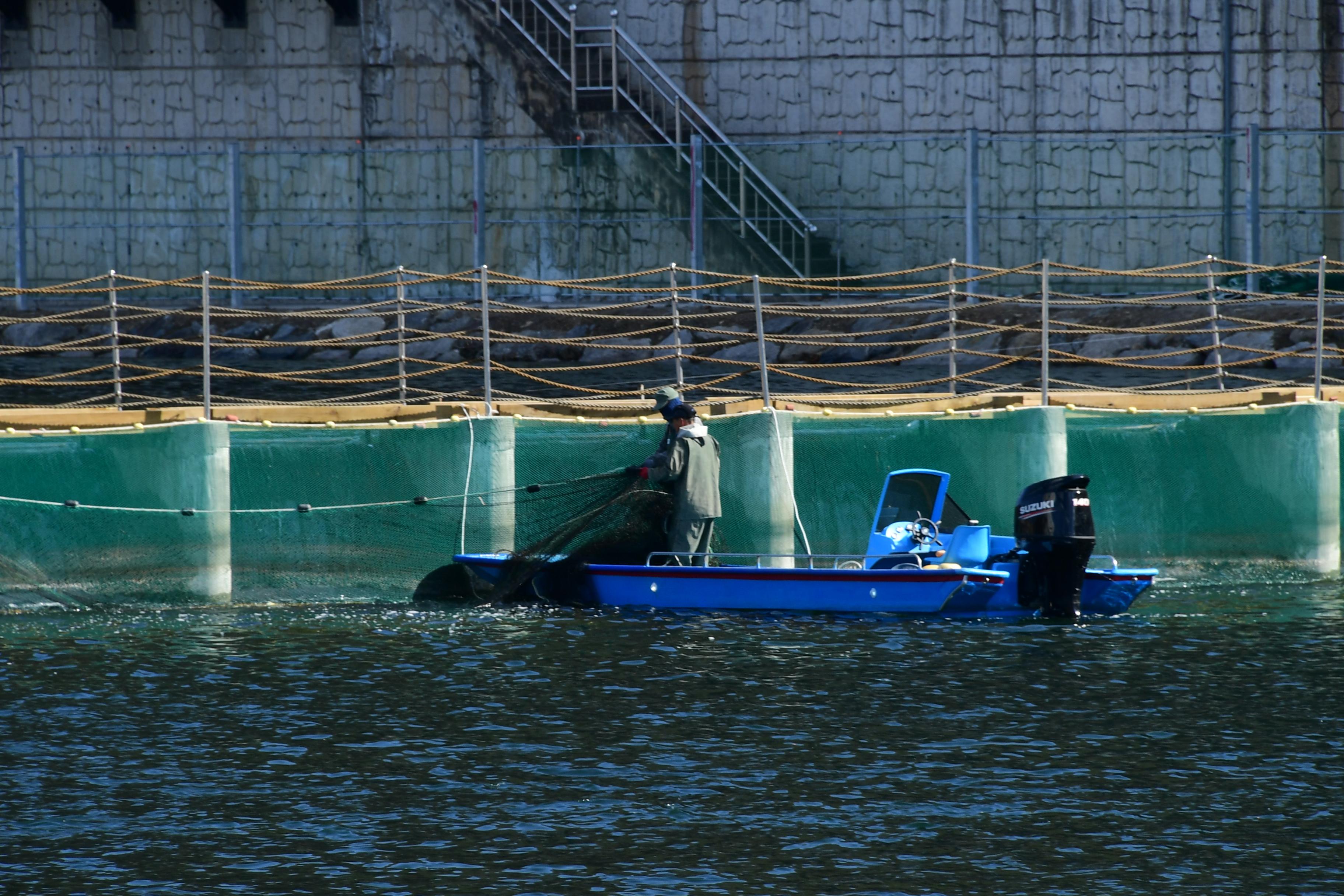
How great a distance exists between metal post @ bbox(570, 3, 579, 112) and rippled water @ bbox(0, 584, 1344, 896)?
1676 cm

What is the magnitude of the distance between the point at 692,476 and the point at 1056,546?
3.01 m

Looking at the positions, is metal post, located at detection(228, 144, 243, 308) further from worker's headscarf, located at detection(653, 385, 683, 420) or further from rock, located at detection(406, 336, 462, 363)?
worker's headscarf, located at detection(653, 385, 683, 420)

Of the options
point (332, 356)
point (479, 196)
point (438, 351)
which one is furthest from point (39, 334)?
point (479, 196)

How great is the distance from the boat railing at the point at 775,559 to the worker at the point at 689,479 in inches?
1.6

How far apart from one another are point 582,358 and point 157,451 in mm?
16861

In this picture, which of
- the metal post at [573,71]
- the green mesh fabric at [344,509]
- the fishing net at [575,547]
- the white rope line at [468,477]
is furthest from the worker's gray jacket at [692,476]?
the metal post at [573,71]

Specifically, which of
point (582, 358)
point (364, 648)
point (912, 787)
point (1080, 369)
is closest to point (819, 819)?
point (912, 787)

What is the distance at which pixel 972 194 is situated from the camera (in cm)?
2861

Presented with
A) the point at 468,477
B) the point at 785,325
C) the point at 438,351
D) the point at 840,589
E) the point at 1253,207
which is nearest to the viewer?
the point at 840,589

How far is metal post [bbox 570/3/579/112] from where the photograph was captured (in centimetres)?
3059

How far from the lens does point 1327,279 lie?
2898 centimetres

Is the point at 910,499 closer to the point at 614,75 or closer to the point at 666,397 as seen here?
the point at 666,397

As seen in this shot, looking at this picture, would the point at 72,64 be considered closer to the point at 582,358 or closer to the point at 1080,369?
the point at 582,358

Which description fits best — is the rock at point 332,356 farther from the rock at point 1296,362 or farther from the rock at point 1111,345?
the rock at point 1296,362
